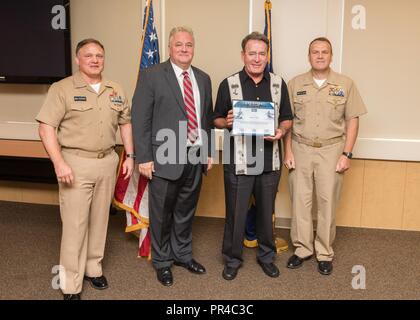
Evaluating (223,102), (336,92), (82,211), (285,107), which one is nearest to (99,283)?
(82,211)

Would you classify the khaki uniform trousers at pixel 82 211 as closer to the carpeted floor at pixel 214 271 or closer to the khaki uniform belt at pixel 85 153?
the khaki uniform belt at pixel 85 153

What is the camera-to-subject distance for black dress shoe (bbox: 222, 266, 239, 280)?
9.80 feet

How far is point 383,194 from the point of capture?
3998 mm

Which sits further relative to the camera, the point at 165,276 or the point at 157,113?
the point at 165,276

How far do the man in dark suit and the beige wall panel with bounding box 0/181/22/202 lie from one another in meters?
2.39

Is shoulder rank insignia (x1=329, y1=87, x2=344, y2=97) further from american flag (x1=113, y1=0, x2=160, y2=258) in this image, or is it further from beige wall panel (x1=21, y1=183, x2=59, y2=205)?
beige wall panel (x1=21, y1=183, x2=59, y2=205)

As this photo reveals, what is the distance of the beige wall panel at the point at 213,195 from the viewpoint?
4.27 m

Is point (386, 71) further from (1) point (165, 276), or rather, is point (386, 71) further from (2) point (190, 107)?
(1) point (165, 276)

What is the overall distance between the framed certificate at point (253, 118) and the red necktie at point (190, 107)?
0.26 metres

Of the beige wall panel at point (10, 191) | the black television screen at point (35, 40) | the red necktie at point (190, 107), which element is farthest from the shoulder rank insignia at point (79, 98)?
the beige wall panel at point (10, 191)

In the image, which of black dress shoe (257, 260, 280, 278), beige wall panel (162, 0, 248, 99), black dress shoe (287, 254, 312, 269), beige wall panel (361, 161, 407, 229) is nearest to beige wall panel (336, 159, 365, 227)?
beige wall panel (361, 161, 407, 229)

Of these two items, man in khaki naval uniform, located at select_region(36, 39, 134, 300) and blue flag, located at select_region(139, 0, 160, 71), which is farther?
blue flag, located at select_region(139, 0, 160, 71)

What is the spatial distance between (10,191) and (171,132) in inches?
109

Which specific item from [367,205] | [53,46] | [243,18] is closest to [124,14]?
[53,46]
